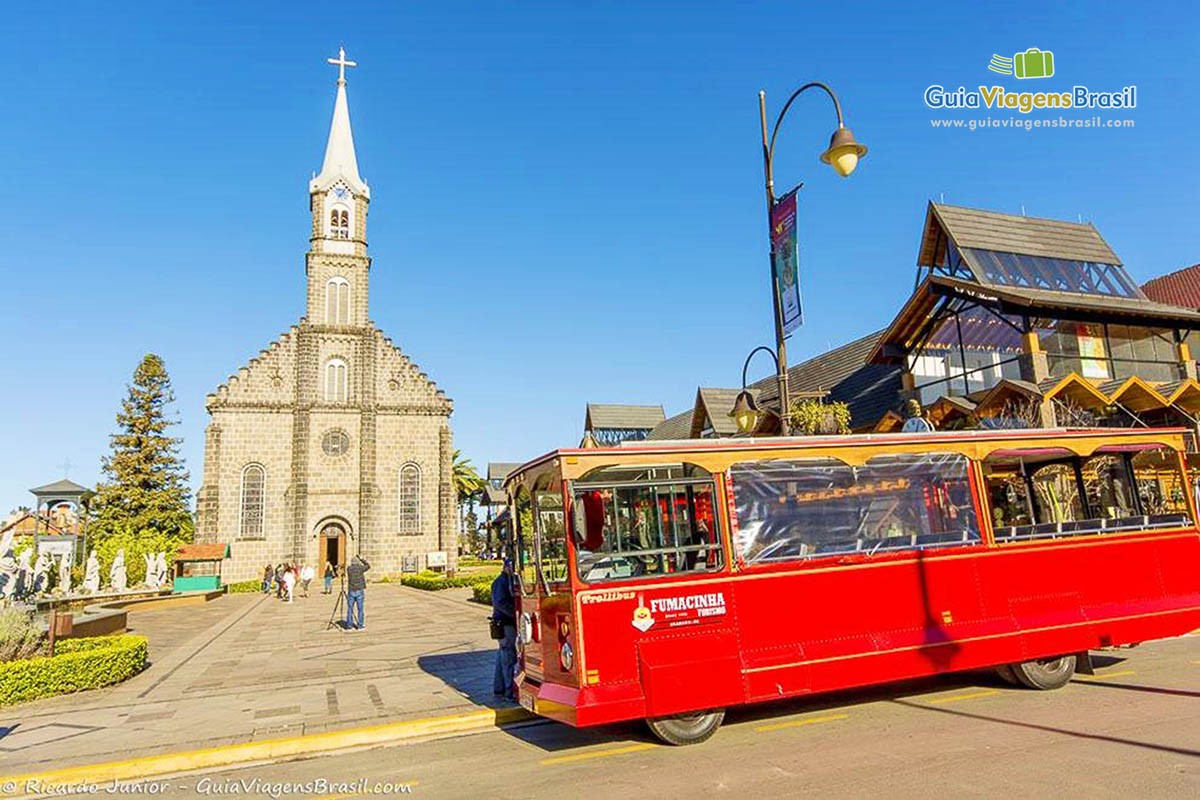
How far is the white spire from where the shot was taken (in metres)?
51.2

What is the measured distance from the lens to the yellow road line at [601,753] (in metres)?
7.37

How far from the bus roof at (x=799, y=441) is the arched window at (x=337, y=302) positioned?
1699 inches

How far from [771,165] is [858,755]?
27.3 feet

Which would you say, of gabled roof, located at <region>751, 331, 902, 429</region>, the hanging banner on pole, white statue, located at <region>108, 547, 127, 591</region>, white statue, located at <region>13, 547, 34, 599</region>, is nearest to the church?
white statue, located at <region>108, 547, 127, 591</region>

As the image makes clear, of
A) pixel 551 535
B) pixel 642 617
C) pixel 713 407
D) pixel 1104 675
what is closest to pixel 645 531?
pixel 642 617

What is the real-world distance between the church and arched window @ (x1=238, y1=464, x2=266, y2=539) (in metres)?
0.06

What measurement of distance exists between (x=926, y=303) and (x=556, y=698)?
18.5 m

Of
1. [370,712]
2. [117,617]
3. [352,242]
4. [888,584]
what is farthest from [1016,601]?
[352,242]

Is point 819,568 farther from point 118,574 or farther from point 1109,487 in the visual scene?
point 118,574

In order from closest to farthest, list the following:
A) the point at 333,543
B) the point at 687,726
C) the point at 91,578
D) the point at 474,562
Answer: the point at 687,726 < the point at 91,578 < the point at 333,543 < the point at 474,562

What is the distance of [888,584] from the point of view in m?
8.62

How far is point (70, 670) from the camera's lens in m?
11.9

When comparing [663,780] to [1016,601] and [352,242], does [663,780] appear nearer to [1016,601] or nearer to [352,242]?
[1016,601]

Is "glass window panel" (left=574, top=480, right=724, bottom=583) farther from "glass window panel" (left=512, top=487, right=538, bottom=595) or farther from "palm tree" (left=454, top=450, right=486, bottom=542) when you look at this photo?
"palm tree" (left=454, top=450, right=486, bottom=542)
